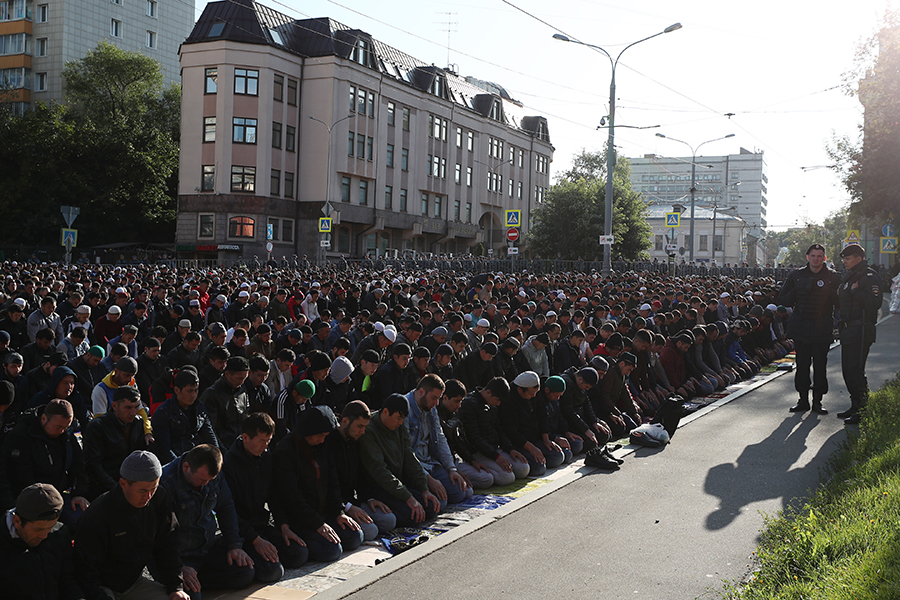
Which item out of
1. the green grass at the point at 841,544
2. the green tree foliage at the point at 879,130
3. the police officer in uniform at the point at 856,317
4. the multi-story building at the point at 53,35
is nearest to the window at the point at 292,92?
the multi-story building at the point at 53,35

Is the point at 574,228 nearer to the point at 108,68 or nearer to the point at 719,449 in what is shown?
the point at 108,68

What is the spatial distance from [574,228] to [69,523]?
4654 centimetres

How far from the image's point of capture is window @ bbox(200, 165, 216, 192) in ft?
159

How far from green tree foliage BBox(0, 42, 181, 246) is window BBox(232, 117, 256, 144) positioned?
6196 mm

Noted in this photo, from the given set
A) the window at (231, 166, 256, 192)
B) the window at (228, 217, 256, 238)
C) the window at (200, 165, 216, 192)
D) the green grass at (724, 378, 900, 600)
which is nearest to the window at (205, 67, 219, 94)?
the window at (200, 165, 216, 192)

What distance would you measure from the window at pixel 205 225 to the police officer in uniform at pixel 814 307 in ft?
137

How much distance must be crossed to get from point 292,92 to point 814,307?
145 ft

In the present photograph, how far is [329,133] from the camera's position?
51.1 m

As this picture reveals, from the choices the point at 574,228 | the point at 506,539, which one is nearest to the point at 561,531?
the point at 506,539

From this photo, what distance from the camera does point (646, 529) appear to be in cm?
675

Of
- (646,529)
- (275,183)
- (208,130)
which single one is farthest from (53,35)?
(646,529)

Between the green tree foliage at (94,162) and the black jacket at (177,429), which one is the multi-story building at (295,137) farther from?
the black jacket at (177,429)

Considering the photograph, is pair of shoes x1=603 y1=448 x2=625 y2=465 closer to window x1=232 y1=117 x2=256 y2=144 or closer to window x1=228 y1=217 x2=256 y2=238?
window x1=228 y1=217 x2=256 y2=238

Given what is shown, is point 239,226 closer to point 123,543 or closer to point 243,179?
point 243,179
